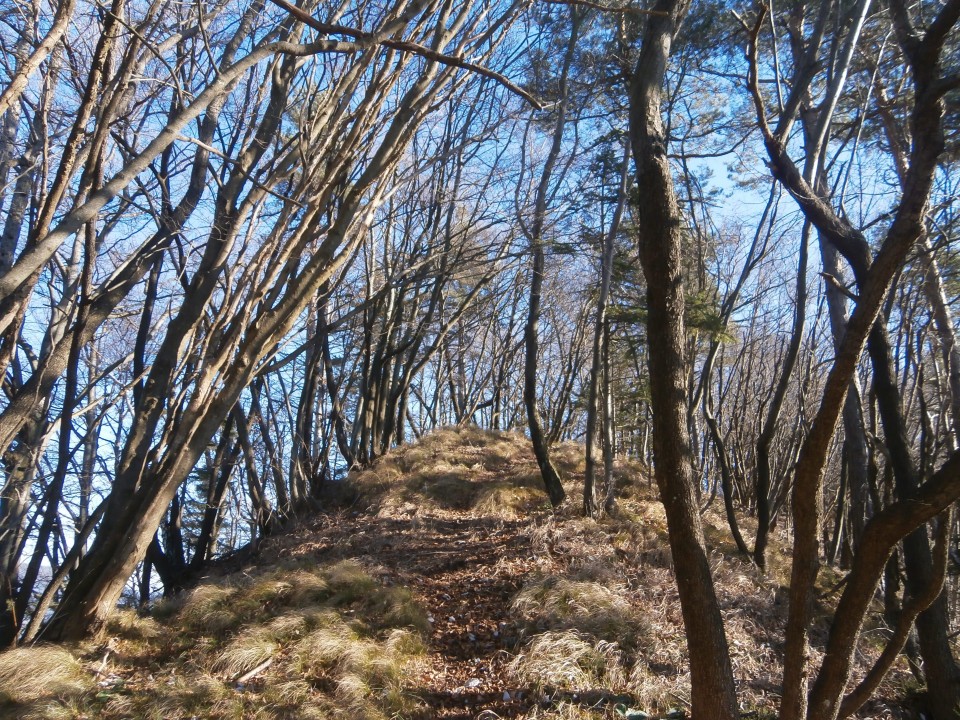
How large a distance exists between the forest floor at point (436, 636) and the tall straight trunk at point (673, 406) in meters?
1.25

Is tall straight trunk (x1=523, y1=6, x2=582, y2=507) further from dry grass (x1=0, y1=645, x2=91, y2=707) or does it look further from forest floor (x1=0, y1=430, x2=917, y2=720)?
dry grass (x1=0, y1=645, x2=91, y2=707)

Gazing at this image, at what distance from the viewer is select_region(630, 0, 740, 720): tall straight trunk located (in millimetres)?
3504

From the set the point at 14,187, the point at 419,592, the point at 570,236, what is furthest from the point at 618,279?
the point at 14,187

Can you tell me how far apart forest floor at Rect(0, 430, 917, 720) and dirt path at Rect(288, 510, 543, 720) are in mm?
22

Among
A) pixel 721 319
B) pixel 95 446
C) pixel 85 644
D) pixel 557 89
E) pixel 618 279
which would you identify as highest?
pixel 557 89

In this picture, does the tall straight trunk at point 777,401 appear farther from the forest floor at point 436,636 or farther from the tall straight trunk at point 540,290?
the tall straight trunk at point 540,290

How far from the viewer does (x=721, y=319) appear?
8539 millimetres

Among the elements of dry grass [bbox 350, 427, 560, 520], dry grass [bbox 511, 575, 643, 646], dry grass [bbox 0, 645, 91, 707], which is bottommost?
dry grass [bbox 0, 645, 91, 707]

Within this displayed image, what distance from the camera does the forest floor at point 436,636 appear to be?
14.3 feet

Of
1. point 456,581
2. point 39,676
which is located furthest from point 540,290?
point 39,676

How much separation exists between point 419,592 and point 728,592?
Result: 3153mm

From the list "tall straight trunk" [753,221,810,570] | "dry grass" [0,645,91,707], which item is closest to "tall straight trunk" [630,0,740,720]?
"tall straight trunk" [753,221,810,570]

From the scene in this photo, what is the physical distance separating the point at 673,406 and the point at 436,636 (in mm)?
3293

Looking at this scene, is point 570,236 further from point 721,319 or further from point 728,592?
point 728,592
